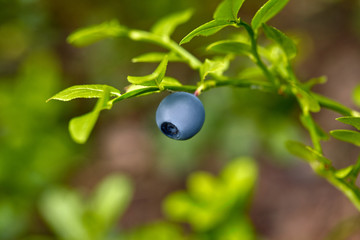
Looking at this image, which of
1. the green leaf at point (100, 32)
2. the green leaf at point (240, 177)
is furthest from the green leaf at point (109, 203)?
the green leaf at point (100, 32)

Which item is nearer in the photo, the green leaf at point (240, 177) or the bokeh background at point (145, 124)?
the green leaf at point (240, 177)

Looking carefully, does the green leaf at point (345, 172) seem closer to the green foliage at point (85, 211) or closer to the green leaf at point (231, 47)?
the green leaf at point (231, 47)

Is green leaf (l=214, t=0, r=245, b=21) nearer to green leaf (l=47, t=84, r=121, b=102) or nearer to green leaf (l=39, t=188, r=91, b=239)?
green leaf (l=47, t=84, r=121, b=102)

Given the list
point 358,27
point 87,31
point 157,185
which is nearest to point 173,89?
point 87,31

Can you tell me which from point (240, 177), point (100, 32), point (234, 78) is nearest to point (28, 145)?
point (240, 177)

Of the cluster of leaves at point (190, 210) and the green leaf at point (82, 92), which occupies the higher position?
the cluster of leaves at point (190, 210)

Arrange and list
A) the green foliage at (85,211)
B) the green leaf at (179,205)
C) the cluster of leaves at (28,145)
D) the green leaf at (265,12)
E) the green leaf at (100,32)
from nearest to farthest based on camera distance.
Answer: the green leaf at (265,12) < the green leaf at (100,32) < the green leaf at (179,205) < the green foliage at (85,211) < the cluster of leaves at (28,145)

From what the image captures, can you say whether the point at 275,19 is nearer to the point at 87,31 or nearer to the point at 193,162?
the point at 193,162
